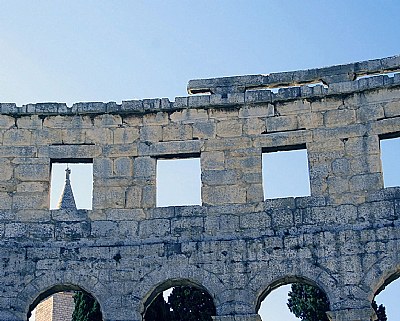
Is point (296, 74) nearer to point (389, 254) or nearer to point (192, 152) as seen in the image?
point (192, 152)

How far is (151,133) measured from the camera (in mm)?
16938

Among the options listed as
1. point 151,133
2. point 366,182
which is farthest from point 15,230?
point 366,182

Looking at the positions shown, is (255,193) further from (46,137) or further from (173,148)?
(46,137)

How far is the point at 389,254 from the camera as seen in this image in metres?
15.1

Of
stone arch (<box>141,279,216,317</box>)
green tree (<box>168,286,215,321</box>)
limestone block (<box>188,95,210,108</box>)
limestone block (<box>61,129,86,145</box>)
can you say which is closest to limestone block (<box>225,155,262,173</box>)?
limestone block (<box>188,95,210,108</box>)

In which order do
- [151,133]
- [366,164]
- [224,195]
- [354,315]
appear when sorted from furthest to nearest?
[151,133] → [224,195] → [366,164] → [354,315]

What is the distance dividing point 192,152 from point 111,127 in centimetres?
176

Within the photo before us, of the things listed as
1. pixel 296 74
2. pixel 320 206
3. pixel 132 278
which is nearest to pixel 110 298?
pixel 132 278

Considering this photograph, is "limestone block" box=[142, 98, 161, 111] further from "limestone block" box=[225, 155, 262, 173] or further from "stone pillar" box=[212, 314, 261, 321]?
"stone pillar" box=[212, 314, 261, 321]

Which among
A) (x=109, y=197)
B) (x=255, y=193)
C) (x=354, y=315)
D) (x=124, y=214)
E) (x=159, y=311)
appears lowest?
(x=354, y=315)

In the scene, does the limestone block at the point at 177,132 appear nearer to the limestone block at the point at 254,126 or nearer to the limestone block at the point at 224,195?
the limestone block at the point at 254,126

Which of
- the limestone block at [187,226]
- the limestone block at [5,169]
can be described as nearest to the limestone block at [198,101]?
the limestone block at [187,226]

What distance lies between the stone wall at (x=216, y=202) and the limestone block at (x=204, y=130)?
3cm

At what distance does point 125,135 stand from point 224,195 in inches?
94.7
